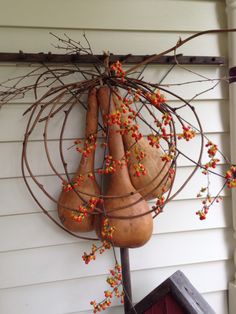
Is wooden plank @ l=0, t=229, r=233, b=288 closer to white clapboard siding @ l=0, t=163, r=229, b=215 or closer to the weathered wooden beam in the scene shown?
white clapboard siding @ l=0, t=163, r=229, b=215

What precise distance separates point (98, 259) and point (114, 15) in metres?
0.87

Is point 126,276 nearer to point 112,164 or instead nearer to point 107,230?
point 107,230

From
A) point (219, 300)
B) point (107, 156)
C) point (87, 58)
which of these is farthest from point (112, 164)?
point (219, 300)

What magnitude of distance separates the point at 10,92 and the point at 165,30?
1.97 feet

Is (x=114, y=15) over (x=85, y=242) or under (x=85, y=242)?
over

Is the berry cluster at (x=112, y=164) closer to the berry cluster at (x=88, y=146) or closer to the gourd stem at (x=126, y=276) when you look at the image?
the berry cluster at (x=88, y=146)

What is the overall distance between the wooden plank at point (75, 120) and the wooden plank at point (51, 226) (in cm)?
27

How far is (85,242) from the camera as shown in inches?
43.5

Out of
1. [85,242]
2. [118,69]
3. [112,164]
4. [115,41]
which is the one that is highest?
[115,41]

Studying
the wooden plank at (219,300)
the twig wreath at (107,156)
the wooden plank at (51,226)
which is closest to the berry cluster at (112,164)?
the twig wreath at (107,156)

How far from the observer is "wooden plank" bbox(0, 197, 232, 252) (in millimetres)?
1044

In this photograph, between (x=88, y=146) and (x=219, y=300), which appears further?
(x=219, y=300)

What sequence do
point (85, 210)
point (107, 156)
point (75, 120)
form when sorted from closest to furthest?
point (85, 210), point (107, 156), point (75, 120)

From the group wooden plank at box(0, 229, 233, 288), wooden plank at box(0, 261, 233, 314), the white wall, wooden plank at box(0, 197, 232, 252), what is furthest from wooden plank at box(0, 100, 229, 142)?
wooden plank at box(0, 261, 233, 314)
